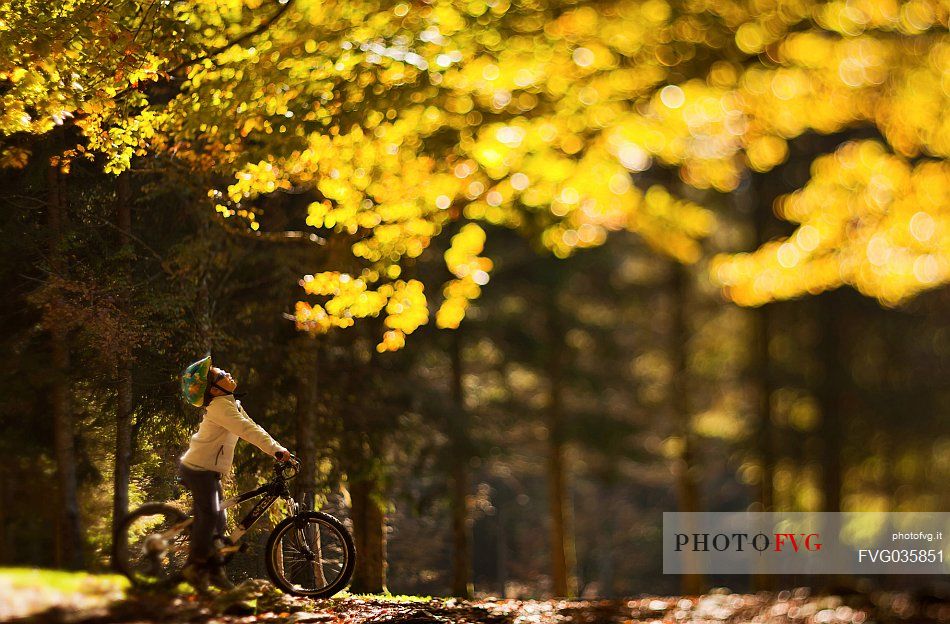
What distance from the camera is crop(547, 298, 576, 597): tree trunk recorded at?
20125 mm

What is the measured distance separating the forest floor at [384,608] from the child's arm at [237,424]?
48.3 inches

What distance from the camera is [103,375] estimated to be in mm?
9352

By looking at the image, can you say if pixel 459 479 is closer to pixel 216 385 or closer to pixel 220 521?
pixel 220 521

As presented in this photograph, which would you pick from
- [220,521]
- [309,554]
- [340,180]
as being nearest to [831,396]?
[340,180]

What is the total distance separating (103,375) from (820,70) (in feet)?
25.1

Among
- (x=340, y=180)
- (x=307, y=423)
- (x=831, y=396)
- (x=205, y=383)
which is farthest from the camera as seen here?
(x=831, y=396)

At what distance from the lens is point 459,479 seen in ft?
58.2

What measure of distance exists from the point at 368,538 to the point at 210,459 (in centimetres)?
666

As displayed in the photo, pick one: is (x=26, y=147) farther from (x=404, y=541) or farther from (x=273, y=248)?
(x=404, y=541)

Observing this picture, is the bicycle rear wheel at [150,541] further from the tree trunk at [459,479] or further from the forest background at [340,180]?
the tree trunk at [459,479]

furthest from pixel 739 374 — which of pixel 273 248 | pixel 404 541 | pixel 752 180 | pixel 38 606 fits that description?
pixel 38 606

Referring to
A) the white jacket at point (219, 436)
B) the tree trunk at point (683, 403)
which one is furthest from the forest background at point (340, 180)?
the tree trunk at point (683, 403)

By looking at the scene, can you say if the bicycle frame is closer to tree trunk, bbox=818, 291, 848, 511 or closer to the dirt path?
the dirt path

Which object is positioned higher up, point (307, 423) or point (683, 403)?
point (683, 403)
